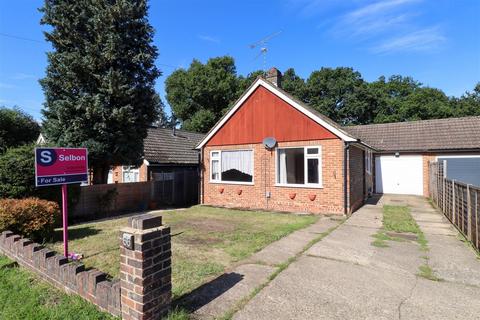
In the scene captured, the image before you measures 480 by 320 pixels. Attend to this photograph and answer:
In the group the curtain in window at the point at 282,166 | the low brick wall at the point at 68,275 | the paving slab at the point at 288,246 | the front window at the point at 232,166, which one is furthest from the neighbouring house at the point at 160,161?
the low brick wall at the point at 68,275

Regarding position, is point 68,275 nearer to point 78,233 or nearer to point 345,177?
point 78,233

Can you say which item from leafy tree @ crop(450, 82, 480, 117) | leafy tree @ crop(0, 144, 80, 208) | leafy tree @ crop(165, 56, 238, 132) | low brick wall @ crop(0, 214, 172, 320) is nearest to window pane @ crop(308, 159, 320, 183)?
low brick wall @ crop(0, 214, 172, 320)

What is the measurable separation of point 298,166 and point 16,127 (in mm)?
24727

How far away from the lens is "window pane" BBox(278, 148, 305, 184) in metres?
12.4

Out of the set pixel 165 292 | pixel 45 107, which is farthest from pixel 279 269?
pixel 45 107

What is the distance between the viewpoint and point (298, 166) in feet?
40.8

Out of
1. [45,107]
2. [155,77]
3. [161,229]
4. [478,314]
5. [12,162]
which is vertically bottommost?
[478,314]

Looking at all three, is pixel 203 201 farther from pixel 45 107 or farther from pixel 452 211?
pixel 452 211

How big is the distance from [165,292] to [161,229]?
75 cm

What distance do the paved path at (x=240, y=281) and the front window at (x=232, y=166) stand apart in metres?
6.21

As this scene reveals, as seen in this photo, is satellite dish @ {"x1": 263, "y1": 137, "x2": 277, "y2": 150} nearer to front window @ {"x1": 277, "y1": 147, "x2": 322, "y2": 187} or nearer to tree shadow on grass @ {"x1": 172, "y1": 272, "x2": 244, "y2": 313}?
front window @ {"x1": 277, "y1": 147, "x2": 322, "y2": 187}

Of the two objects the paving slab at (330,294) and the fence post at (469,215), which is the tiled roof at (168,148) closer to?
the paving slab at (330,294)

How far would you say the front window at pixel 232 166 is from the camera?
13.3 metres

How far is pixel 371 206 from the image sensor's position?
1318 centimetres
